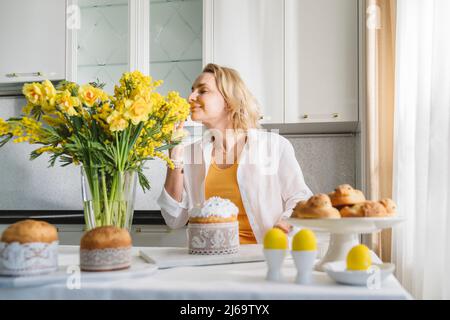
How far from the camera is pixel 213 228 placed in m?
1.24

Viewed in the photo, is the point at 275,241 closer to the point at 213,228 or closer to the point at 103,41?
the point at 213,228

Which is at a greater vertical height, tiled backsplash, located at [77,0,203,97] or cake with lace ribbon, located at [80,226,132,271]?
tiled backsplash, located at [77,0,203,97]

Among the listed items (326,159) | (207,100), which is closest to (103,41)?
(207,100)

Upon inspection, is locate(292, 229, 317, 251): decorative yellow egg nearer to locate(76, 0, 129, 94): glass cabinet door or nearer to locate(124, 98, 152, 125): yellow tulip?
locate(124, 98, 152, 125): yellow tulip

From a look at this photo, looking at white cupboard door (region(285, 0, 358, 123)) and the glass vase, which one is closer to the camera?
the glass vase

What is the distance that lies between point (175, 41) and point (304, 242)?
2.31 meters

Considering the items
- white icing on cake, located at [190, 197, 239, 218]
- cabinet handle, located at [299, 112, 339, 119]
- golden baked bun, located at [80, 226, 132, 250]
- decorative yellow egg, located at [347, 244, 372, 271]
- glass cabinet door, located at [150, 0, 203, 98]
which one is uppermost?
glass cabinet door, located at [150, 0, 203, 98]

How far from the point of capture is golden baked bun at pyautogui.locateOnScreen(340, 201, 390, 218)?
1018 mm

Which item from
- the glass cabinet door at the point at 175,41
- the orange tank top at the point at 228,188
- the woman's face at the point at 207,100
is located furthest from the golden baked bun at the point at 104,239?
the glass cabinet door at the point at 175,41

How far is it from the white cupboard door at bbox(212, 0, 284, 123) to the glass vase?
1655mm

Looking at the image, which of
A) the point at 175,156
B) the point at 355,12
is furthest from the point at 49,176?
the point at 355,12

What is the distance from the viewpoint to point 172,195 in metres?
2.02

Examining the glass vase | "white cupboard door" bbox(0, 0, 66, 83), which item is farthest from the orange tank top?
"white cupboard door" bbox(0, 0, 66, 83)
